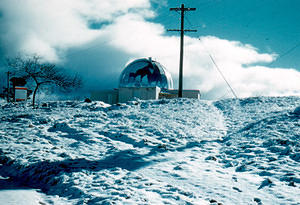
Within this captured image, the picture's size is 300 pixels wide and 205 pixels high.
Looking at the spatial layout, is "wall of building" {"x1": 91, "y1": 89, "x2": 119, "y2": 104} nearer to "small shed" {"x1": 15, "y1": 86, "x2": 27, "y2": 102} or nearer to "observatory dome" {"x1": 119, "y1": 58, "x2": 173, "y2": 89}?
"observatory dome" {"x1": 119, "y1": 58, "x2": 173, "y2": 89}

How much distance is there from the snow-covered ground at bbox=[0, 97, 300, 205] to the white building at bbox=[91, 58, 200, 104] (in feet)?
51.8

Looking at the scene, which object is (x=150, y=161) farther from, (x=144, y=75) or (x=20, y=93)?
(x=20, y=93)

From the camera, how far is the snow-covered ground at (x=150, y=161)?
4.23 m

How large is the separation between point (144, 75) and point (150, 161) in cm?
2389

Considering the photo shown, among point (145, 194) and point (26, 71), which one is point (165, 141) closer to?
point (145, 194)

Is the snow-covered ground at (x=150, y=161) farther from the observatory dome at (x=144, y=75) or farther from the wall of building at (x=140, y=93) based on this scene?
the observatory dome at (x=144, y=75)

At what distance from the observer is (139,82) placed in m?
28.8

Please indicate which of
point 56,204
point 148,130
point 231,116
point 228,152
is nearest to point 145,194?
point 56,204

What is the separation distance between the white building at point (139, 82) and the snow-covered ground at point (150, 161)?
621 inches

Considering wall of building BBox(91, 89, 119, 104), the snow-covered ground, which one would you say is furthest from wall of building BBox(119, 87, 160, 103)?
the snow-covered ground

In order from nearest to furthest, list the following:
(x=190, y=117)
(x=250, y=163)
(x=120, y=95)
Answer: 1. (x=250, y=163)
2. (x=190, y=117)
3. (x=120, y=95)

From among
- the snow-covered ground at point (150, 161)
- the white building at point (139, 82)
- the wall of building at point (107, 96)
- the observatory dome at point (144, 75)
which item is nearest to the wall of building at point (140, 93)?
the white building at point (139, 82)

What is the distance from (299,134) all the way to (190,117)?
516cm

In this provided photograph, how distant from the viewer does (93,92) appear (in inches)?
1167
